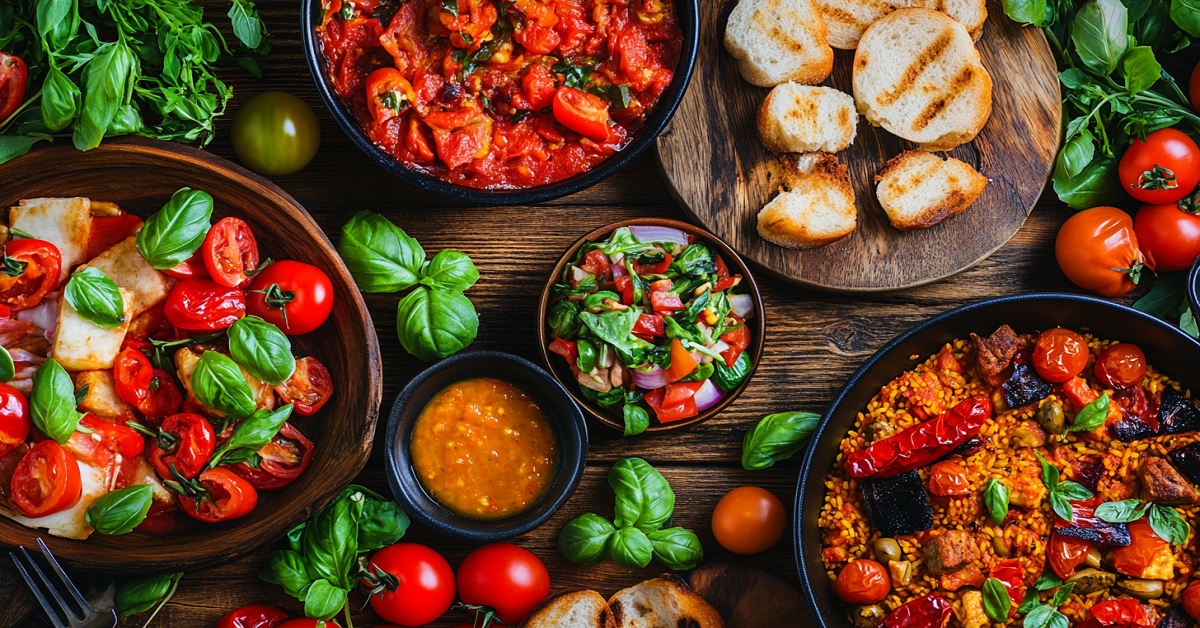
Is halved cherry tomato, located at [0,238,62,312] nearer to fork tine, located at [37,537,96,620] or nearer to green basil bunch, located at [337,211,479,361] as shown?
fork tine, located at [37,537,96,620]

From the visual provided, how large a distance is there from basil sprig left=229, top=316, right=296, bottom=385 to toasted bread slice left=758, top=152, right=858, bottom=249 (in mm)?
1694

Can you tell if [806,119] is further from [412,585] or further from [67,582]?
[67,582]

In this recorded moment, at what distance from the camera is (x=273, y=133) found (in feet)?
9.16

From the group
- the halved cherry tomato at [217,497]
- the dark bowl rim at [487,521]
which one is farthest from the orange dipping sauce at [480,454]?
the halved cherry tomato at [217,497]

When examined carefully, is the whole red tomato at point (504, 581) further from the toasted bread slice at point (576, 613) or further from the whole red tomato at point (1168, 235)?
the whole red tomato at point (1168, 235)

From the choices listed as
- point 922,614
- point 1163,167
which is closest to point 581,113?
point 922,614

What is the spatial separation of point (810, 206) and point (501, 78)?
1190 millimetres

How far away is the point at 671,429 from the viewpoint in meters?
2.90

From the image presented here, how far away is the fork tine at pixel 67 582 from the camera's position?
2.48 m

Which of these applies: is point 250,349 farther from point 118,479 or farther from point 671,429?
point 671,429

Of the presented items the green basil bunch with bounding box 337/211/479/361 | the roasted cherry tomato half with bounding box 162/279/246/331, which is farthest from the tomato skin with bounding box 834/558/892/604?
the roasted cherry tomato half with bounding box 162/279/246/331

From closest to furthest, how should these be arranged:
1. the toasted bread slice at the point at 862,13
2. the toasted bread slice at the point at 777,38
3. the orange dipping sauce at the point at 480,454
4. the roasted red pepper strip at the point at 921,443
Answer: the roasted red pepper strip at the point at 921,443
the orange dipping sauce at the point at 480,454
the toasted bread slice at the point at 777,38
the toasted bread slice at the point at 862,13

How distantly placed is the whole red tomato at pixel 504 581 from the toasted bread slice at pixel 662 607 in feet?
1.00

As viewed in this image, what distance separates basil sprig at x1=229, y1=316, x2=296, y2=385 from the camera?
2469 mm
